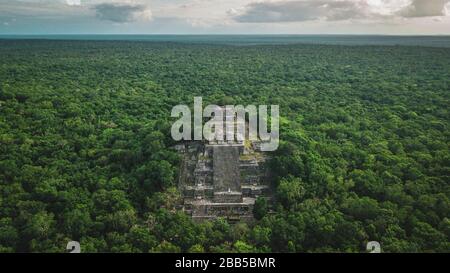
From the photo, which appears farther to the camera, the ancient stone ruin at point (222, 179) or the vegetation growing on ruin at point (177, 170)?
the ancient stone ruin at point (222, 179)

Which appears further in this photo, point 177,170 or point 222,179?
point 177,170

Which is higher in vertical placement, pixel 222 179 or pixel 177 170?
pixel 177 170

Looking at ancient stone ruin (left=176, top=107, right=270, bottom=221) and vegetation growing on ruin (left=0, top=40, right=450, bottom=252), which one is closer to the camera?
vegetation growing on ruin (left=0, top=40, right=450, bottom=252)

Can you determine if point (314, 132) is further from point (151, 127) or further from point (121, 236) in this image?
point (121, 236)

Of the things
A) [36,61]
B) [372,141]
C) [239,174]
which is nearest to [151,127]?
[239,174]
